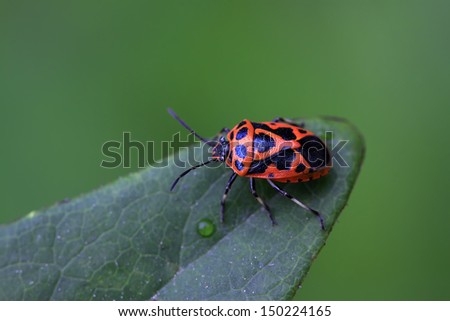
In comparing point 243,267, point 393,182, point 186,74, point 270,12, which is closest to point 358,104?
point 393,182

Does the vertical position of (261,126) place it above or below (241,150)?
above

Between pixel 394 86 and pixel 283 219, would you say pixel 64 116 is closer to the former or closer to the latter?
pixel 283 219

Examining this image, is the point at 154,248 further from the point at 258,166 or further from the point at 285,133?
the point at 285,133

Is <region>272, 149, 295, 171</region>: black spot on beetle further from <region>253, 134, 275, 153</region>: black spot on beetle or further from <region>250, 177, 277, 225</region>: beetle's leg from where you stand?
<region>250, 177, 277, 225</region>: beetle's leg

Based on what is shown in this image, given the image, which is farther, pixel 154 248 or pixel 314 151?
pixel 314 151

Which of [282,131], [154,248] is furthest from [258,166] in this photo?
[154,248]

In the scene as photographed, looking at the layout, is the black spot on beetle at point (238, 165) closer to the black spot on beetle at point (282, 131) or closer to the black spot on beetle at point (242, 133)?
the black spot on beetle at point (242, 133)
